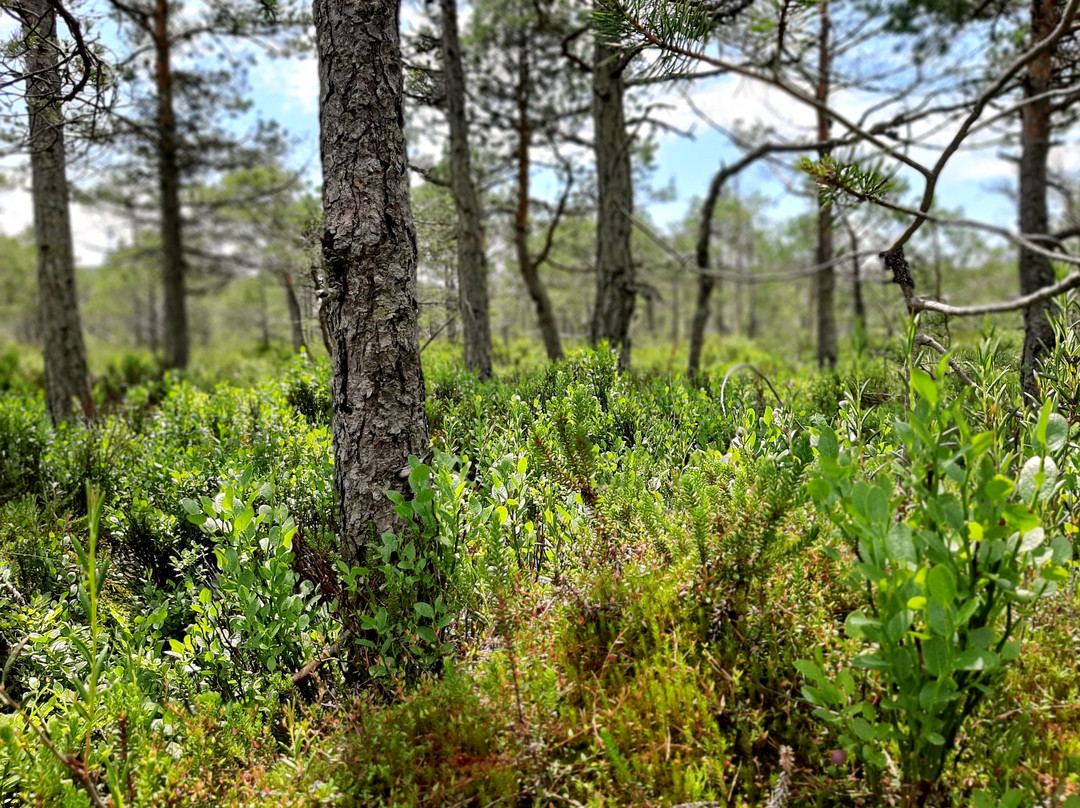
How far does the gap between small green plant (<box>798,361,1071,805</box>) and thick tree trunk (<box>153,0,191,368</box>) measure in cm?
1269

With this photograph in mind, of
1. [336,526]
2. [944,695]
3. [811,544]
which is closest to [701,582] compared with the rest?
[811,544]

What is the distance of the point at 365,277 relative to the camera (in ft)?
7.04

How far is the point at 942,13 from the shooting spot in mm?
7379

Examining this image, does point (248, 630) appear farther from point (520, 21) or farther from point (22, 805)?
point (520, 21)

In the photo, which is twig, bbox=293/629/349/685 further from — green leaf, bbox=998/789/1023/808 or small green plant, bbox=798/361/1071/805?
green leaf, bbox=998/789/1023/808

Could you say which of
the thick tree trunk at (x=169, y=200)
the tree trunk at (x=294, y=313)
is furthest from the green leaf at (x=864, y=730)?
the thick tree trunk at (x=169, y=200)

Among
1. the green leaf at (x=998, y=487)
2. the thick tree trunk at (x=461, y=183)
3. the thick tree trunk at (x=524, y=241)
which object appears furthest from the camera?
the thick tree trunk at (x=524, y=241)

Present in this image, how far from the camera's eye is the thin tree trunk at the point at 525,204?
1001 centimetres

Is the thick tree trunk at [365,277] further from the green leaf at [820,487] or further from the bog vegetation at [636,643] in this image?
the green leaf at [820,487]

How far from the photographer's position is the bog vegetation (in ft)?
3.80

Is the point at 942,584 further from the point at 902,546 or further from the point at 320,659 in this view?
the point at 320,659

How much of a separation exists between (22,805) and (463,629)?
110 cm

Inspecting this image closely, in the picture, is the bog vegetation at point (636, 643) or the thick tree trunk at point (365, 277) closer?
the bog vegetation at point (636, 643)

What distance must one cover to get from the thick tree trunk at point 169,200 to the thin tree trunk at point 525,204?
614 centimetres
